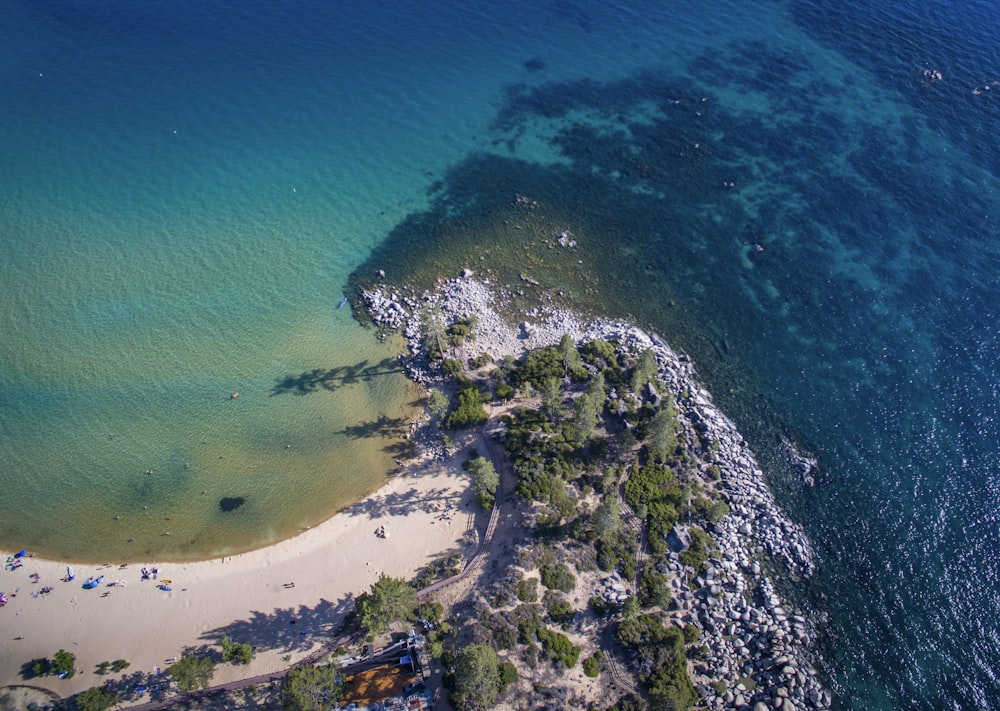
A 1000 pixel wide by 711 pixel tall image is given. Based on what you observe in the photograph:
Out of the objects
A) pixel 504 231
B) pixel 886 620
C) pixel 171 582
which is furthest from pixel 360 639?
pixel 504 231

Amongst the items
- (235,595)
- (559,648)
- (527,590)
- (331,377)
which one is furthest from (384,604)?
(331,377)

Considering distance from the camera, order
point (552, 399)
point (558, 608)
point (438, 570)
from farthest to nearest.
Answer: point (552, 399), point (438, 570), point (558, 608)

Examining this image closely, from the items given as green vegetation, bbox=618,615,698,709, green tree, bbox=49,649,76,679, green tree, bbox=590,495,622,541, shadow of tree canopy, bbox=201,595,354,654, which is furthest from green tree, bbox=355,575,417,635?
green tree, bbox=49,649,76,679

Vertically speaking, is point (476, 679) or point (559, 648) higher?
point (476, 679)

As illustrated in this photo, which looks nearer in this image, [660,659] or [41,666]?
[660,659]

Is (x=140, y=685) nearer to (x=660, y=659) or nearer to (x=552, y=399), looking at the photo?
(x=660, y=659)

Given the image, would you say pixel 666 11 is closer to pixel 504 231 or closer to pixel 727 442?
pixel 504 231

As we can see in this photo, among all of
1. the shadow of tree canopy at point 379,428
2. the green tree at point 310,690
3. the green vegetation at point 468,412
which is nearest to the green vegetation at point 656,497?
the green vegetation at point 468,412

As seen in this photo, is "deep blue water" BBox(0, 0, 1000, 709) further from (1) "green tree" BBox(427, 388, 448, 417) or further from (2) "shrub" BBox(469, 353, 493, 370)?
(2) "shrub" BBox(469, 353, 493, 370)
